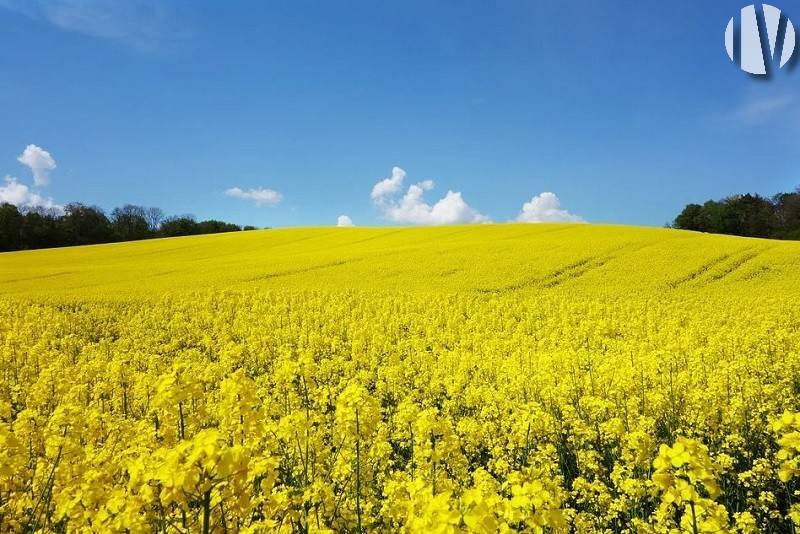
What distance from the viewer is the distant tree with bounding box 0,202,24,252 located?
58.0m

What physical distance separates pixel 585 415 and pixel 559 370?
2.33 metres

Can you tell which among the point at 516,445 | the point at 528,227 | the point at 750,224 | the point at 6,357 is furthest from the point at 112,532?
the point at 750,224

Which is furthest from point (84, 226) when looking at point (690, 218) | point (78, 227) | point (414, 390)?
point (690, 218)

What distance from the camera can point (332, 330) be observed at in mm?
15922

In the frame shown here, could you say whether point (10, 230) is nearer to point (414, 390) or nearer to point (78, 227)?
point (78, 227)

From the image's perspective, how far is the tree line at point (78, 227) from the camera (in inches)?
2335

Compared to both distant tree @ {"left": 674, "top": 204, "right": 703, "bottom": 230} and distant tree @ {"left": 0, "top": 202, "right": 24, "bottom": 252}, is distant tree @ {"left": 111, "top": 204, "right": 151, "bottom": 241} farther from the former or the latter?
distant tree @ {"left": 674, "top": 204, "right": 703, "bottom": 230}

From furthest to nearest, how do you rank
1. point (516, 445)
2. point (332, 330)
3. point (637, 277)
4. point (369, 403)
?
point (637, 277), point (332, 330), point (516, 445), point (369, 403)

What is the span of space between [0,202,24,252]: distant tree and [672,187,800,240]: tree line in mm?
93421

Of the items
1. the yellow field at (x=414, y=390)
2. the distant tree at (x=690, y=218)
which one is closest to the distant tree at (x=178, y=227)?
the yellow field at (x=414, y=390)

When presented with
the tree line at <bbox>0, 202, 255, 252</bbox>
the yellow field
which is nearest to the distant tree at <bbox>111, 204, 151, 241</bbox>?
the tree line at <bbox>0, 202, 255, 252</bbox>

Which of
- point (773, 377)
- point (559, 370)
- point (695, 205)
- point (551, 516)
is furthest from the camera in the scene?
point (695, 205)

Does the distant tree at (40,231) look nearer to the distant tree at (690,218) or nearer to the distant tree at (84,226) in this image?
the distant tree at (84,226)

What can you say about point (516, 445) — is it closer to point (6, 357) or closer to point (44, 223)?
point (6, 357)
